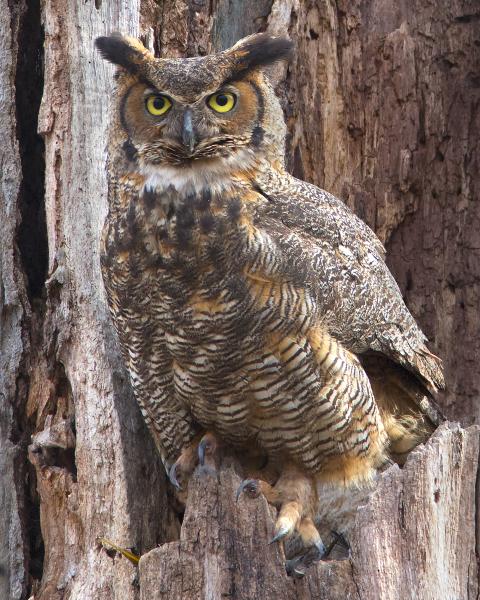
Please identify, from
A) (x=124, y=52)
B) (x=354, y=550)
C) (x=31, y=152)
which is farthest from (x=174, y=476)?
(x=124, y=52)

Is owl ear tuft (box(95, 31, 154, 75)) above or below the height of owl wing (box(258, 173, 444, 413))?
above

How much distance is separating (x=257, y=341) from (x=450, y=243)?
1221 millimetres

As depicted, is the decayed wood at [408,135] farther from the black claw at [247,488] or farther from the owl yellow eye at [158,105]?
the black claw at [247,488]

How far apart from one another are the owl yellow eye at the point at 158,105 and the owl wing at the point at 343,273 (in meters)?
0.35

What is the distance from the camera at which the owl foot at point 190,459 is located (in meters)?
3.01

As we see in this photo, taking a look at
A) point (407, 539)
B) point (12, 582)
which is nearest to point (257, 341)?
point (407, 539)

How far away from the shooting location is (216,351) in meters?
2.77

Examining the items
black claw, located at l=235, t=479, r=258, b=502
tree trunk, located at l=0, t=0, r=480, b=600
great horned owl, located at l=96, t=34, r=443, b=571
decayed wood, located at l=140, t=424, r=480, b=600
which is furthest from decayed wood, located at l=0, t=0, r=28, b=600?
black claw, located at l=235, t=479, r=258, b=502

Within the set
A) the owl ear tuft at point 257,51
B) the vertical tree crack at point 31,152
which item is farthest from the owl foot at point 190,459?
the owl ear tuft at point 257,51

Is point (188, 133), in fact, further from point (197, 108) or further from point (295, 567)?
point (295, 567)

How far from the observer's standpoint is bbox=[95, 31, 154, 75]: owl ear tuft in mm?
2924

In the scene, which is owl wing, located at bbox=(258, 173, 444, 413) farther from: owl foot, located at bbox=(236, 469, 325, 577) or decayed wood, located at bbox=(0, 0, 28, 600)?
decayed wood, located at bbox=(0, 0, 28, 600)

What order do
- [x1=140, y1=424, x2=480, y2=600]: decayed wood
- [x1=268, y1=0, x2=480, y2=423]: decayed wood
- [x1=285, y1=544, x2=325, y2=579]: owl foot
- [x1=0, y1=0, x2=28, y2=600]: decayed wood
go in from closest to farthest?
[x1=140, y1=424, x2=480, y2=600]: decayed wood
[x1=285, y1=544, x2=325, y2=579]: owl foot
[x1=0, y1=0, x2=28, y2=600]: decayed wood
[x1=268, y1=0, x2=480, y2=423]: decayed wood

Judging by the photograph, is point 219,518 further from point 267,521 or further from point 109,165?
point 109,165
